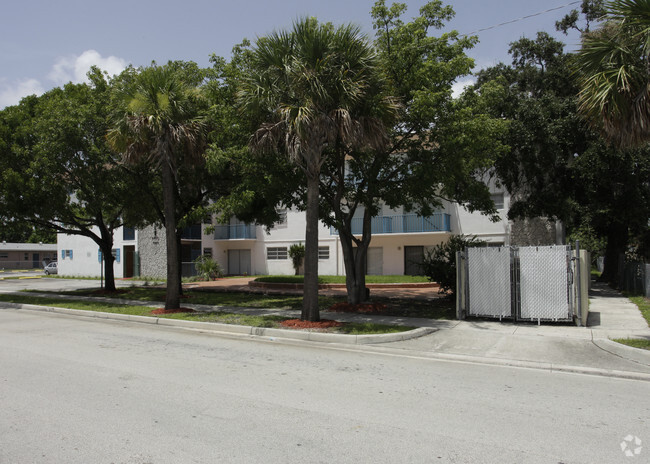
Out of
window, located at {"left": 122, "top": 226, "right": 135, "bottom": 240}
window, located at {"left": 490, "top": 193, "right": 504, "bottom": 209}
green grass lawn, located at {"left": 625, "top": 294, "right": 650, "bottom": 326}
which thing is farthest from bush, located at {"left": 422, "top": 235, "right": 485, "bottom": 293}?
window, located at {"left": 122, "top": 226, "right": 135, "bottom": 240}

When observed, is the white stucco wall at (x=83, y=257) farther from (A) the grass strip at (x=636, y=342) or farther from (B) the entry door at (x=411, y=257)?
(A) the grass strip at (x=636, y=342)

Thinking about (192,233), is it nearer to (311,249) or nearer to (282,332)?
(311,249)

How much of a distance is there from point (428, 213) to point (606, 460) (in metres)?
11.6

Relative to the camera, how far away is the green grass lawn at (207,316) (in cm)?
1098

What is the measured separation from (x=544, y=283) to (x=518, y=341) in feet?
7.62

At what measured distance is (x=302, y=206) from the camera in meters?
15.7

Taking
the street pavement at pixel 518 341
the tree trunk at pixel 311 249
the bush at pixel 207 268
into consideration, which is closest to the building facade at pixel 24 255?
the bush at pixel 207 268

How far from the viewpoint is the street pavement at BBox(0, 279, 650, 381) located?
8.08 metres

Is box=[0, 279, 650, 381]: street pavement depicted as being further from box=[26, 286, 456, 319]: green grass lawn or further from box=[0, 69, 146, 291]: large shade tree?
box=[0, 69, 146, 291]: large shade tree

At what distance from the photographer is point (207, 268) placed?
101 feet

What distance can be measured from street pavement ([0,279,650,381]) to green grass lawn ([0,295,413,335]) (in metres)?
0.54

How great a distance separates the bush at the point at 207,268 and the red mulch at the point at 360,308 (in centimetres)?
1798

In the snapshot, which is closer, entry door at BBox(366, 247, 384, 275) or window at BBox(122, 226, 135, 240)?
entry door at BBox(366, 247, 384, 275)

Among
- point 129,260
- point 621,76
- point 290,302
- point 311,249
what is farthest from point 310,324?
point 129,260
